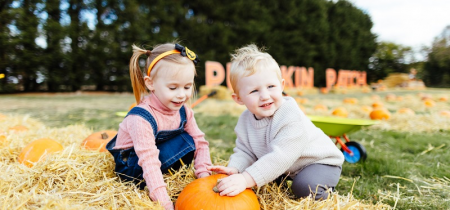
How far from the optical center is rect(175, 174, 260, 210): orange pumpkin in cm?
162

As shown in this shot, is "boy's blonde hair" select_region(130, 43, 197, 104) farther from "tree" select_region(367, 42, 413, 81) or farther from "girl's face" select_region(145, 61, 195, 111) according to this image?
"tree" select_region(367, 42, 413, 81)

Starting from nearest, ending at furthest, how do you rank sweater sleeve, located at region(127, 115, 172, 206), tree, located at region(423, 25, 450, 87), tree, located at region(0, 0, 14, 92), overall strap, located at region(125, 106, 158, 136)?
sweater sleeve, located at region(127, 115, 172, 206), overall strap, located at region(125, 106, 158, 136), tree, located at region(0, 0, 14, 92), tree, located at region(423, 25, 450, 87)

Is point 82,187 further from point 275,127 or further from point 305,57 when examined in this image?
point 305,57

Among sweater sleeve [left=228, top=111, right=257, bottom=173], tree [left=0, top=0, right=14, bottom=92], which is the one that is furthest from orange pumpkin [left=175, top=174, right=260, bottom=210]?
tree [left=0, top=0, right=14, bottom=92]

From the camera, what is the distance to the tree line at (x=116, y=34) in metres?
8.73

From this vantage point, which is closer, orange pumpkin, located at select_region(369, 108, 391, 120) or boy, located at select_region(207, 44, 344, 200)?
boy, located at select_region(207, 44, 344, 200)

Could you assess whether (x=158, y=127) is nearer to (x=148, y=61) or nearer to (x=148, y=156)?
(x=148, y=156)

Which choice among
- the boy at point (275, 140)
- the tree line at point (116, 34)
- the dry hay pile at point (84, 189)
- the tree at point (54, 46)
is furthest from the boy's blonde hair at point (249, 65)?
the tree at point (54, 46)

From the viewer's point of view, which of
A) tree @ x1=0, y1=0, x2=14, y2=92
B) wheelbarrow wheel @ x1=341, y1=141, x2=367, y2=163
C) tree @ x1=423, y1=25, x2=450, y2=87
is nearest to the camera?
wheelbarrow wheel @ x1=341, y1=141, x2=367, y2=163

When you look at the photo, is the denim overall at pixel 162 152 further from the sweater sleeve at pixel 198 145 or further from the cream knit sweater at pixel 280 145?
the cream knit sweater at pixel 280 145

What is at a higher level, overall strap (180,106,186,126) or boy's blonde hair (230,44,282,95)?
boy's blonde hair (230,44,282,95)

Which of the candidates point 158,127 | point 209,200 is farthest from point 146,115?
point 209,200

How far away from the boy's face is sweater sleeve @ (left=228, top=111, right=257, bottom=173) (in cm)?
27

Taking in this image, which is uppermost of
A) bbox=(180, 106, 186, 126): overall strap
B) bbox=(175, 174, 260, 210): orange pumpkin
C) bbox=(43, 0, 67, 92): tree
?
bbox=(43, 0, 67, 92): tree
